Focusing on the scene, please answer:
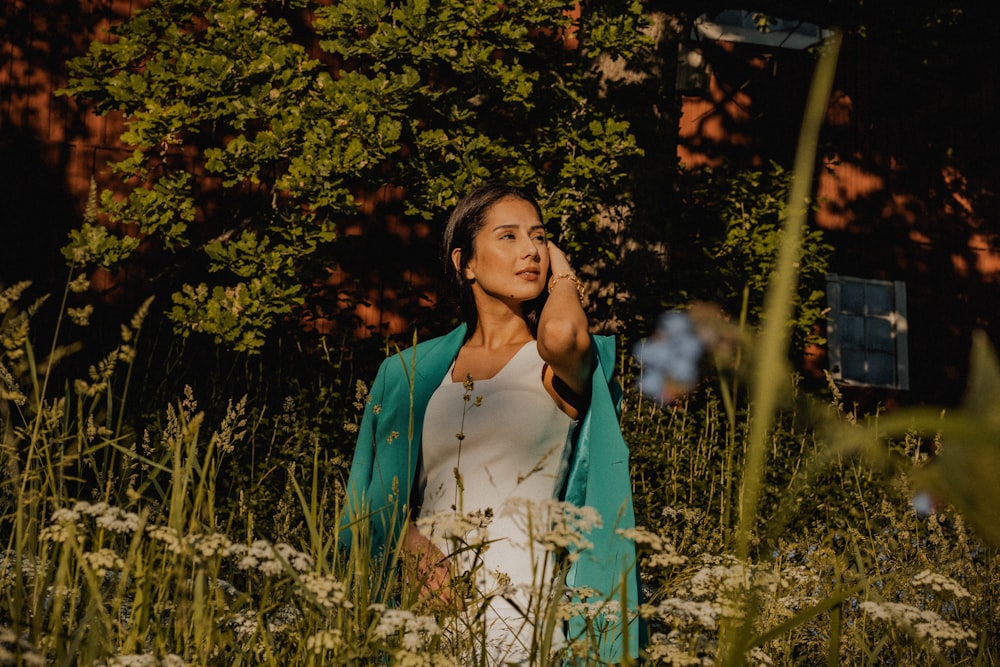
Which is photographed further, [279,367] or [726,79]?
[726,79]

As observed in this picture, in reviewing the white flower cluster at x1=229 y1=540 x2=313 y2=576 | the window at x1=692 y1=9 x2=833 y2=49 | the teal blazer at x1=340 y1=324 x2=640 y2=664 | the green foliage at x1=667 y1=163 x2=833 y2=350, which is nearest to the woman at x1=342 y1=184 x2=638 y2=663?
the teal blazer at x1=340 y1=324 x2=640 y2=664

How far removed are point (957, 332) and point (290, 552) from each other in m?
12.9

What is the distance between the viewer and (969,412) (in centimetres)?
41

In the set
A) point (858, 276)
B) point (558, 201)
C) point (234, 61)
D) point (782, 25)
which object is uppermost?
point (782, 25)

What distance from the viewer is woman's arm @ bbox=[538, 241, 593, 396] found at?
2.80 metres

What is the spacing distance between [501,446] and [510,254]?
668 mm

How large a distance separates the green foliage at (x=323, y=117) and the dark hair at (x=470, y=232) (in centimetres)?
254

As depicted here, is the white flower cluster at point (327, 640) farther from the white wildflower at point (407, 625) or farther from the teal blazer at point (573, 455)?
the teal blazer at point (573, 455)

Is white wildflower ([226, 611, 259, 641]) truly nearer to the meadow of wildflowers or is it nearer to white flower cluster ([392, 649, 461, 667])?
the meadow of wildflowers

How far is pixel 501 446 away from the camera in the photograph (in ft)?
9.70

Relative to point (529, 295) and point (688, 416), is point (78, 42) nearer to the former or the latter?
point (688, 416)

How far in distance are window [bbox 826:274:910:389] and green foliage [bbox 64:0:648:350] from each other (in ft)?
22.2

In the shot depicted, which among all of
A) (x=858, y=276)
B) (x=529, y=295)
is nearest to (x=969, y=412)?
(x=529, y=295)

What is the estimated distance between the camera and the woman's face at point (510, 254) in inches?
127
